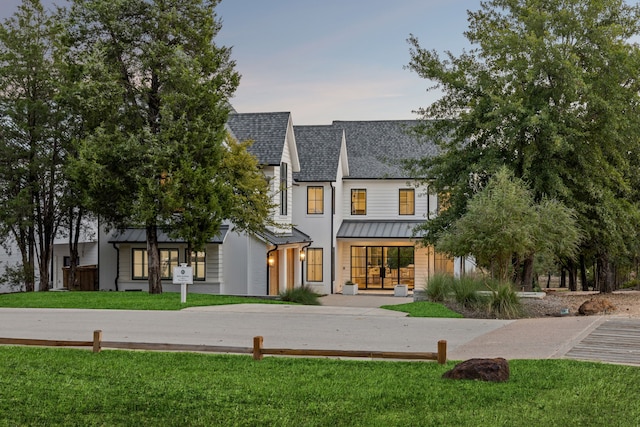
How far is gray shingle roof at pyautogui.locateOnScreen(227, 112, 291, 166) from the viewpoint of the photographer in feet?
103

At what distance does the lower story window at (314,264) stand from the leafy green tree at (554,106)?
11355 millimetres

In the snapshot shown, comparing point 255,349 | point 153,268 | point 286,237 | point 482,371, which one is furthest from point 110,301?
point 482,371

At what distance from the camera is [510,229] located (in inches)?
802

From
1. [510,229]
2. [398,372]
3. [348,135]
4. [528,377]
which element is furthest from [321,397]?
[348,135]

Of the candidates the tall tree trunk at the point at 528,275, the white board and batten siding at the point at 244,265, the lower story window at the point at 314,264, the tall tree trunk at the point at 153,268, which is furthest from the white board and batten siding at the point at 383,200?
the tall tree trunk at the point at 153,268

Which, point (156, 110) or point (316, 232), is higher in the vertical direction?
point (156, 110)

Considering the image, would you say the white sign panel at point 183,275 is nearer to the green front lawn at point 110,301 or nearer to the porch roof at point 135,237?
the green front lawn at point 110,301

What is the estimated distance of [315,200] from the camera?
36.0 metres

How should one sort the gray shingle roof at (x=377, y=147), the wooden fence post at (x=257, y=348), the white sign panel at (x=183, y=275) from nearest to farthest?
the wooden fence post at (x=257, y=348), the white sign panel at (x=183, y=275), the gray shingle roof at (x=377, y=147)

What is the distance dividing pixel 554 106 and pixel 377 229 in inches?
562

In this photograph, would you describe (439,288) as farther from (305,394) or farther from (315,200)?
(315,200)

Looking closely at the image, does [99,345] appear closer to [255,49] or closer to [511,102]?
[511,102]

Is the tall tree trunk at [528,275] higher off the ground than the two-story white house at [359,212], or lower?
lower

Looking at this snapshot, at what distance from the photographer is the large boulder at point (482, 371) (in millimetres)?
10547
